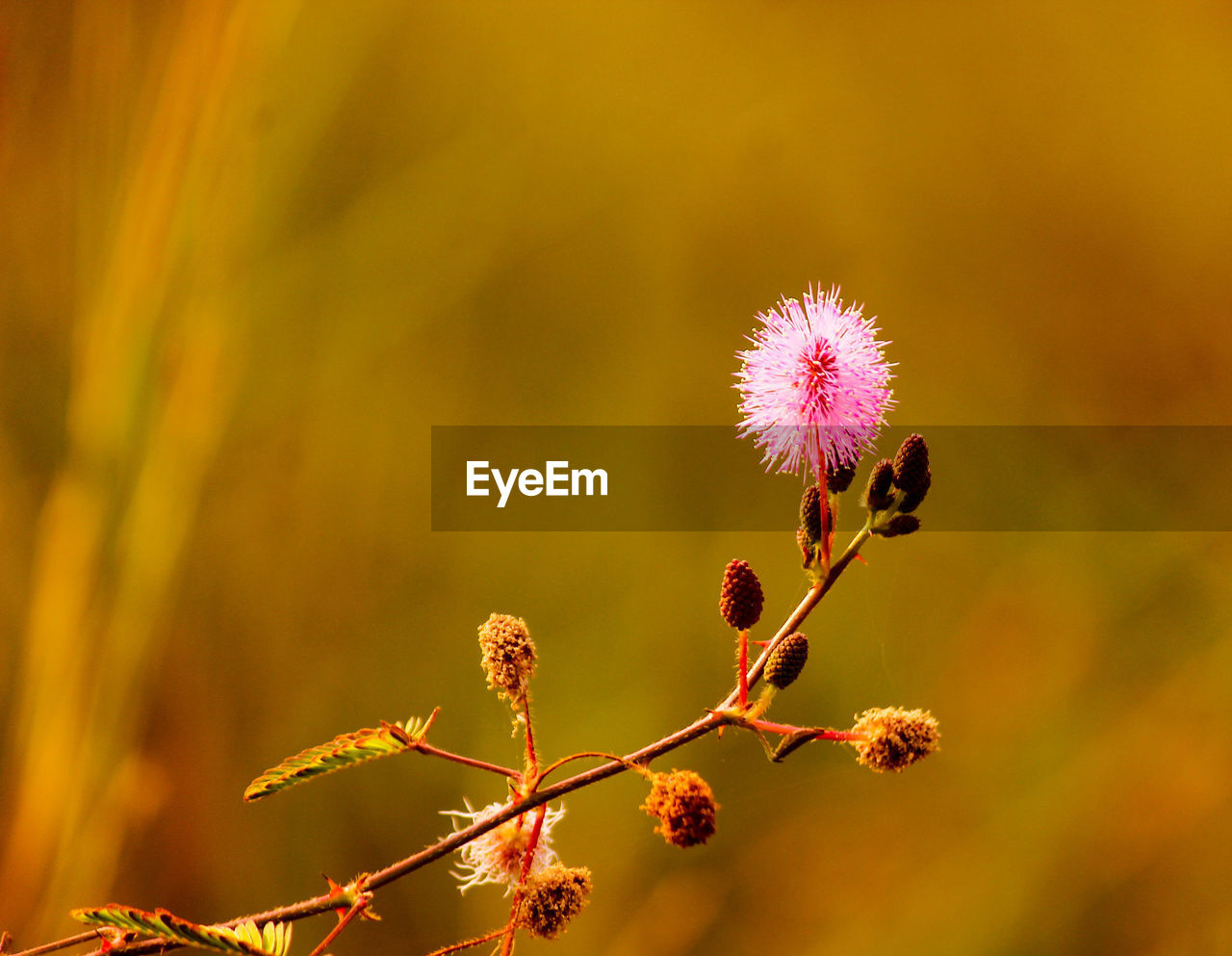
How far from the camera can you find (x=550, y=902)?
0.54 metres

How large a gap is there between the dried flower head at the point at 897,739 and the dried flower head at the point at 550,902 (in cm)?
18

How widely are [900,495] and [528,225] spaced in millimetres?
881

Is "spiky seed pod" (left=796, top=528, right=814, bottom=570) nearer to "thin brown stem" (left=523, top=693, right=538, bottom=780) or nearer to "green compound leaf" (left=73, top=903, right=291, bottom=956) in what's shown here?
"thin brown stem" (left=523, top=693, right=538, bottom=780)

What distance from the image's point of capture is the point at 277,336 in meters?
1.24

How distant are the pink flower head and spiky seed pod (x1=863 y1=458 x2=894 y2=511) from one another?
0.15ft

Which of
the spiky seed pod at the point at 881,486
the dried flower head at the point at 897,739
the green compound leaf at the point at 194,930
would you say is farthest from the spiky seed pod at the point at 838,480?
the green compound leaf at the point at 194,930

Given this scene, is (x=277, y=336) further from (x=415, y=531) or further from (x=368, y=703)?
(x=368, y=703)

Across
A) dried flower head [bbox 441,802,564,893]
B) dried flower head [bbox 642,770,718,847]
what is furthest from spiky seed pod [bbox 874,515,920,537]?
dried flower head [bbox 441,802,564,893]

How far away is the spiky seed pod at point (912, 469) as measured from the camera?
0.54 metres

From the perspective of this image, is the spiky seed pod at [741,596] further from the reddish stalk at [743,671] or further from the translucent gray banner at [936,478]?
the translucent gray banner at [936,478]

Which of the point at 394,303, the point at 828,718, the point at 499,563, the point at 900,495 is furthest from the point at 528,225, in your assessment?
the point at 900,495

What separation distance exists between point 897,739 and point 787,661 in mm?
71

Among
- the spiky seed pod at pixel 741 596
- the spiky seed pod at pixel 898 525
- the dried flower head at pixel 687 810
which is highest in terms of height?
the spiky seed pod at pixel 898 525

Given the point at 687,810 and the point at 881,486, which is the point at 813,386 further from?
the point at 687,810
